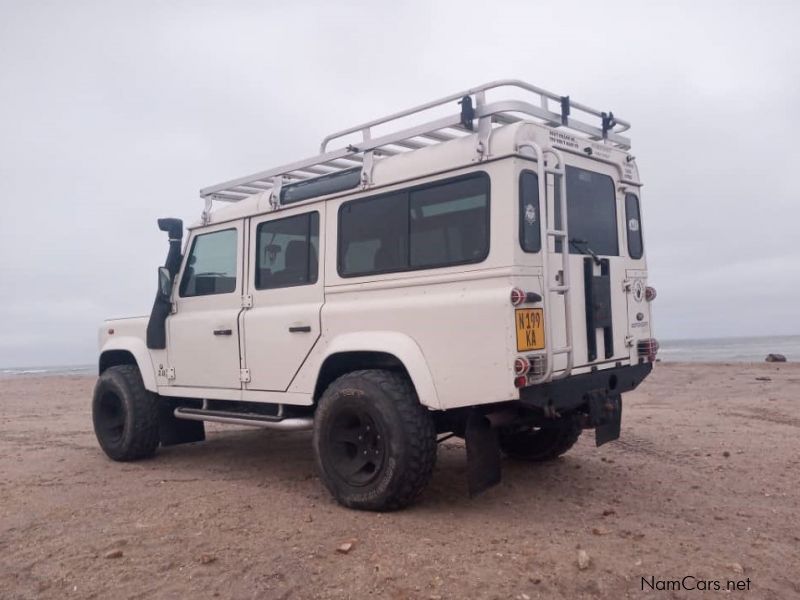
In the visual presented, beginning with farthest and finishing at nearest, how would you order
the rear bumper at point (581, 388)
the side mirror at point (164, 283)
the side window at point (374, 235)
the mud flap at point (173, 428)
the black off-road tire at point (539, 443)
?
the mud flap at point (173, 428) < the side mirror at point (164, 283) < the black off-road tire at point (539, 443) < the side window at point (374, 235) < the rear bumper at point (581, 388)

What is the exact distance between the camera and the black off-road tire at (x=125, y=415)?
6809 millimetres

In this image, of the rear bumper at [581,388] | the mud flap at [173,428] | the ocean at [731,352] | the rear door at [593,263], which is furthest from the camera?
the ocean at [731,352]

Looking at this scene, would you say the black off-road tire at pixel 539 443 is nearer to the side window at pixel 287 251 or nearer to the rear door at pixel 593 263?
the rear door at pixel 593 263

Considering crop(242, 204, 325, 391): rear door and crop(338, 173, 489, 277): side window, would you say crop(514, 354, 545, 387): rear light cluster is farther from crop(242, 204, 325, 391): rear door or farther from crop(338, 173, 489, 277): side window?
crop(242, 204, 325, 391): rear door

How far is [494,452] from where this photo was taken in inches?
185

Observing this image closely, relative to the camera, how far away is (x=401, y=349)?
4727 mm

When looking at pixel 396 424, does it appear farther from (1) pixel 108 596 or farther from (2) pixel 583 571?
(1) pixel 108 596

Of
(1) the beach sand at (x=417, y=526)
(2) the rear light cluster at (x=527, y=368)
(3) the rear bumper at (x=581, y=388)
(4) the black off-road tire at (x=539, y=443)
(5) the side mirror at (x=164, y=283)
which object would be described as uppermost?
(5) the side mirror at (x=164, y=283)

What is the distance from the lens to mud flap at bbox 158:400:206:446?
→ 7023 millimetres

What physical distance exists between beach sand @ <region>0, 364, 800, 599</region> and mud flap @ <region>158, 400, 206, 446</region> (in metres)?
0.21

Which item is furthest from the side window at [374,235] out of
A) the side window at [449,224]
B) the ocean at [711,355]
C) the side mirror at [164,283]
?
the ocean at [711,355]

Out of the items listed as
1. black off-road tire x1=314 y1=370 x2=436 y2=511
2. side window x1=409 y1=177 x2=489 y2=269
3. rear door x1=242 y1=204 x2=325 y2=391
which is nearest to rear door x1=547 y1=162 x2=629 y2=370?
side window x1=409 y1=177 x2=489 y2=269

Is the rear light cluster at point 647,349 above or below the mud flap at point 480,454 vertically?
above

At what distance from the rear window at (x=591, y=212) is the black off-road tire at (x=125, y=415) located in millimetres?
4514
